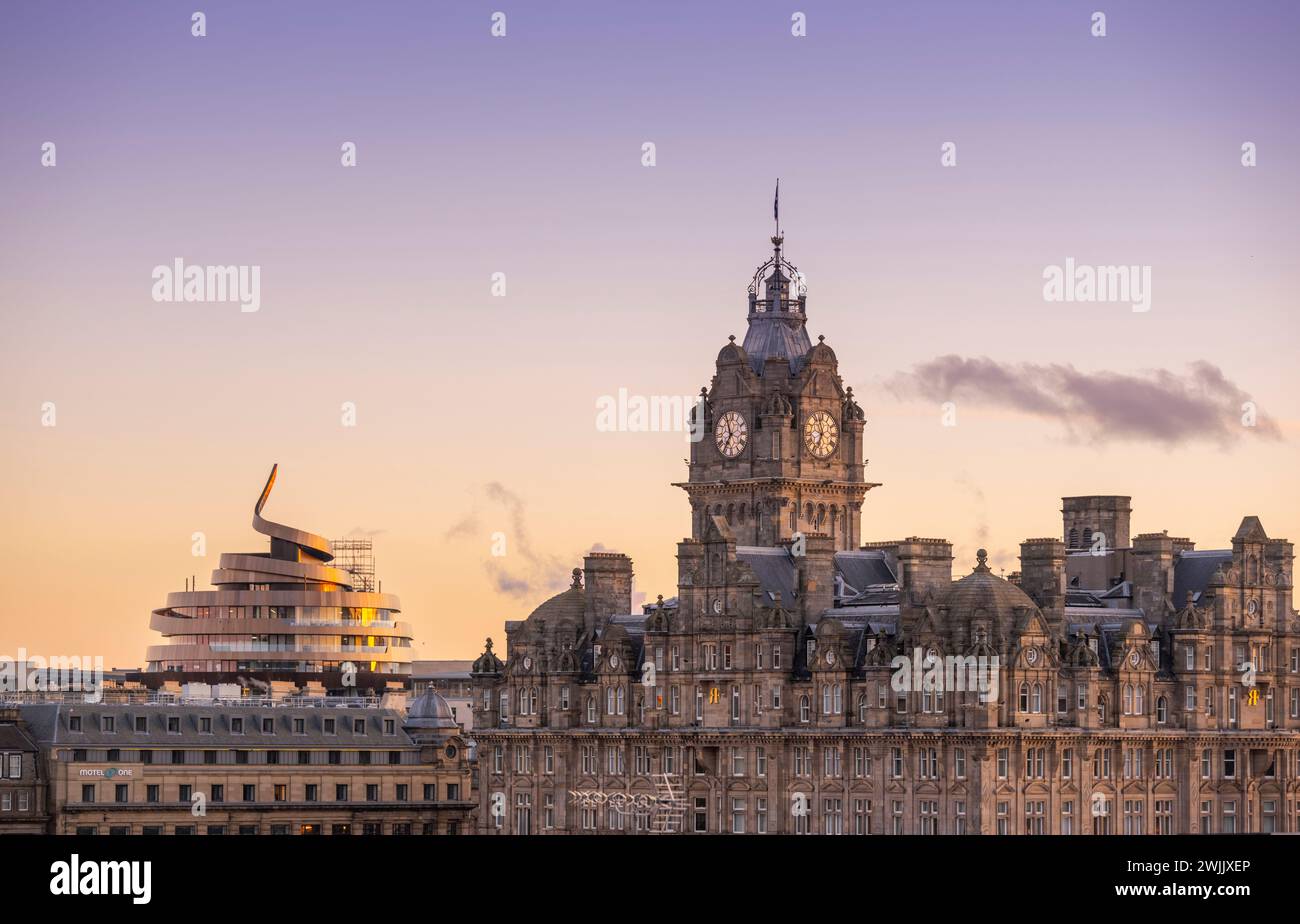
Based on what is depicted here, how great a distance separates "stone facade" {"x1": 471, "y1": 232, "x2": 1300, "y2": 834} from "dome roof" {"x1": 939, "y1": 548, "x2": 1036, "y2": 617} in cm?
16

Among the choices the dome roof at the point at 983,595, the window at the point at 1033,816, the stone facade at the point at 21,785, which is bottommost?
the window at the point at 1033,816

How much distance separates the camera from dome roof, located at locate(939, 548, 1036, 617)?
161 m

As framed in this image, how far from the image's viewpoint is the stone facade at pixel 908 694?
162 metres

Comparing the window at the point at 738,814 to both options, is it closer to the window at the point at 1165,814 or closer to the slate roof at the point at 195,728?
the window at the point at 1165,814

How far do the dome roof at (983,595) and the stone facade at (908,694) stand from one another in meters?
0.16

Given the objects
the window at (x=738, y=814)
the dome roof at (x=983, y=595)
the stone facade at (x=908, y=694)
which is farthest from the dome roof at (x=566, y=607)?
the dome roof at (x=983, y=595)

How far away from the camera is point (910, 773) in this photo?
533 feet

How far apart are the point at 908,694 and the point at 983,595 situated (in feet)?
20.1

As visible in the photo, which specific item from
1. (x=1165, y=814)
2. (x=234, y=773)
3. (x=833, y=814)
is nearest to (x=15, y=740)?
(x=234, y=773)

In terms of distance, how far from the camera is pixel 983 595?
531ft

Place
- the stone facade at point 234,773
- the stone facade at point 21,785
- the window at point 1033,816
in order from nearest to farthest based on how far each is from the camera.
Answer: the window at point 1033,816 < the stone facade at point 21,785 < the stone facade at point 234,773

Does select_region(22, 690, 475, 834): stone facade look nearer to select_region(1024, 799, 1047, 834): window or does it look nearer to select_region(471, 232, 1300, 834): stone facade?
select_region(471, 232, 1300, 834): stone facade
